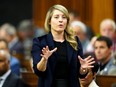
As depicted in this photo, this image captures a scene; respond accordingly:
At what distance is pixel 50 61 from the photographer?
4.29 m

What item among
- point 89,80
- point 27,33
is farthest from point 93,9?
point 89,80

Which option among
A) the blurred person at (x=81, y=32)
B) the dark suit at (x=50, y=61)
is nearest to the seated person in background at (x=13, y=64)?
the blurred person at (x=81, y=32)

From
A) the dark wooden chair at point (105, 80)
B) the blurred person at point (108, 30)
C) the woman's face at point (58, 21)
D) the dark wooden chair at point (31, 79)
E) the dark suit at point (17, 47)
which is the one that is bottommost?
the dark suit at point (17, 47)

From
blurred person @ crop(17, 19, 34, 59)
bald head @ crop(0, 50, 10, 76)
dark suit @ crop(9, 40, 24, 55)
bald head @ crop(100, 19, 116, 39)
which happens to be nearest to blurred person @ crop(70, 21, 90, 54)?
bald head @ crop(100, 19, 116, 39)

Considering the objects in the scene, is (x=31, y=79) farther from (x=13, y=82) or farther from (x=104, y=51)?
(x=104, y=51)

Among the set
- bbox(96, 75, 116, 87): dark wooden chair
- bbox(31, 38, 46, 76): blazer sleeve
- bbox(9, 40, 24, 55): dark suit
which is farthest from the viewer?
bbox(9, 40, 24, 55): dark suit

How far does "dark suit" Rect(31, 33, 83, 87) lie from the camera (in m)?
4.27

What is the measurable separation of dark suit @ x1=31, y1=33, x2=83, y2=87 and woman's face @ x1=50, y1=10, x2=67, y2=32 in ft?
0.29

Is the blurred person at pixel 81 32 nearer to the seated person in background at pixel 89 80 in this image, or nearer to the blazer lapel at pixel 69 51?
the seated person in background at pixel 89 80

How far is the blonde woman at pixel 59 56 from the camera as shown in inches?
168

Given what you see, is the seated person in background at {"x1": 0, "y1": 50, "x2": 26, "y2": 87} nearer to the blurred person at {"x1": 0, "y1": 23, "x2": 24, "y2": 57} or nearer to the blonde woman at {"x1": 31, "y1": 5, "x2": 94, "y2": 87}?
the blonde woman at {"x1": 31, "y1": 5, "x2": 94, "y2": 87}

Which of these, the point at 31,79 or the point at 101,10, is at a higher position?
the point at 101,10

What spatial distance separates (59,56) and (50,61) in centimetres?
9

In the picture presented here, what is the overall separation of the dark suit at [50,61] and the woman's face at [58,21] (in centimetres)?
9
